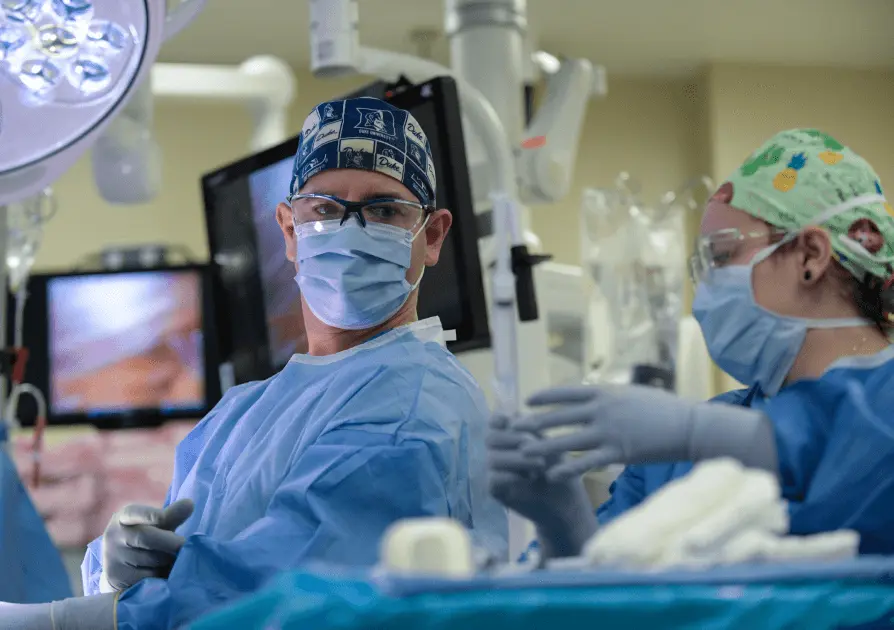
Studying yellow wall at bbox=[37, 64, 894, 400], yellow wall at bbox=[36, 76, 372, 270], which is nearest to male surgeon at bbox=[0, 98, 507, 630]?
yellow wall at bbox=[37, 64, 894, 400]

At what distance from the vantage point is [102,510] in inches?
167

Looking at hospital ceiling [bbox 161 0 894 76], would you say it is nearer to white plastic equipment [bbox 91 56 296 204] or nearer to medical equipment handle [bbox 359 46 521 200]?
white plastic equipment [bbox 91 56 296 204]

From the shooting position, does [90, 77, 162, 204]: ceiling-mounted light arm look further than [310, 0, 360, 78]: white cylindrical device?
Yes

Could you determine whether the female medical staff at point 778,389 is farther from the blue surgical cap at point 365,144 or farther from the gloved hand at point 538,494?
the blue surgical cap at point 365,144

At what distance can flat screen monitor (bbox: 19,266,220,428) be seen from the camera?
446cm

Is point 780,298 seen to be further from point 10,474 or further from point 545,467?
point 10,474

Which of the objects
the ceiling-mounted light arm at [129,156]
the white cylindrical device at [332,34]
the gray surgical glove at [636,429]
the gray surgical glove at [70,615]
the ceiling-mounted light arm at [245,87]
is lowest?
the gray surgical glove at [70,615]

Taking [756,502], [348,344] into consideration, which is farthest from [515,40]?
Result: [756,502]

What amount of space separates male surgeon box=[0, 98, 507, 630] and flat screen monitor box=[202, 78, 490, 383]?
0.73 feet

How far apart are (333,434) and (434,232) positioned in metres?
0.42

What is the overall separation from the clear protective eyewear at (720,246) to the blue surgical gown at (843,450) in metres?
0.18

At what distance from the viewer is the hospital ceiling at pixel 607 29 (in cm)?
458

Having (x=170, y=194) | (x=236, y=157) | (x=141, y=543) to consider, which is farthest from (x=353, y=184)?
(x=170, y=194)

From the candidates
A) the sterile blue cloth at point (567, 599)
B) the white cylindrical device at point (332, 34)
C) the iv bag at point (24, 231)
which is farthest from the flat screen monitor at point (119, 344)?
the sterile blue cloth at point (567, 599)
